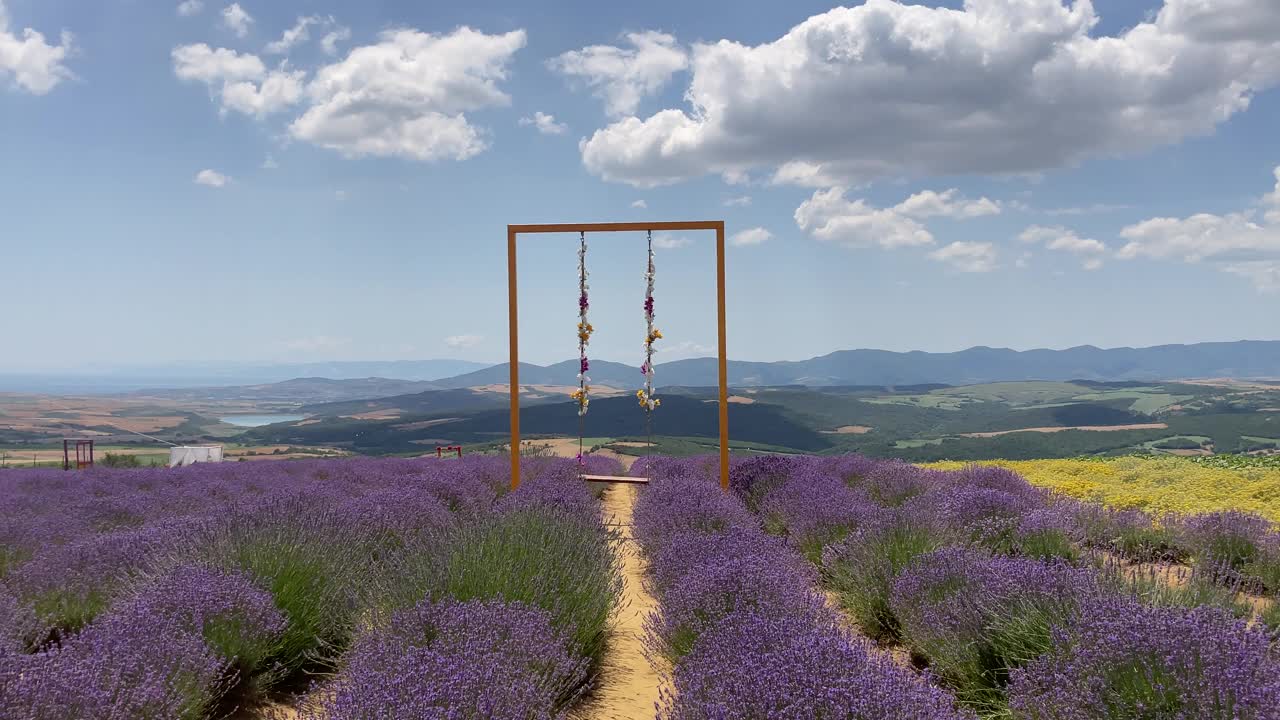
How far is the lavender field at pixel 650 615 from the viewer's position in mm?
2246

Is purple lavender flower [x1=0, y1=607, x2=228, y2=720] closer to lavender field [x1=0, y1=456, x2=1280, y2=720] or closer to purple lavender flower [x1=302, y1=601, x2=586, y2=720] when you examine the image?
lavender field [x1=0, y1=456, x2=1280, y2=720]

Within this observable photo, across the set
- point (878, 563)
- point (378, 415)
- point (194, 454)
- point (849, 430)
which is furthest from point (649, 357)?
point (378, 415)

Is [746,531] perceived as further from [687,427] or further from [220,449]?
[687,427]

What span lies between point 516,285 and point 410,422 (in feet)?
157

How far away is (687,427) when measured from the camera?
4325 cm

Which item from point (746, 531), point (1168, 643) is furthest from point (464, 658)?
point (746, 531)

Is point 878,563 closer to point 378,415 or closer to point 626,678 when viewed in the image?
point 626,678

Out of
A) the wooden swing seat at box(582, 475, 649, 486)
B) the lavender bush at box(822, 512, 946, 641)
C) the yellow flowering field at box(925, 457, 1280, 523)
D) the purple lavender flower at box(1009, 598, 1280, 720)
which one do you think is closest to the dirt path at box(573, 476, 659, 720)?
the lavender bush at box(822, 512, 946, 641)

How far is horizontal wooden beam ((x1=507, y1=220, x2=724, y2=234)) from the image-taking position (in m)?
8.00

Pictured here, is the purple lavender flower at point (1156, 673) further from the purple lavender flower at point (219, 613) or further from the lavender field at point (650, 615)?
the purple lavender flower at point (219, 613)

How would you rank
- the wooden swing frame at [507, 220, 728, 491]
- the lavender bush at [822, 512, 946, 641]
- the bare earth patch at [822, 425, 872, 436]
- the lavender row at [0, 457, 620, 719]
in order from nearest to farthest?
the lavender row at [0, 457, 620, 719], the lavender bush at [822, 512, 946, 641], the wooden swing frame at [507, 220, 728, 491], the bare earth patch at [822, 425, 872, 436]

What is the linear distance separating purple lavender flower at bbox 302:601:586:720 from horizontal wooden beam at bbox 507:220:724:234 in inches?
218

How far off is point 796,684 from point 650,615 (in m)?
1.51

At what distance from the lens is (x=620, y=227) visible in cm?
811
